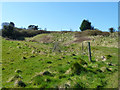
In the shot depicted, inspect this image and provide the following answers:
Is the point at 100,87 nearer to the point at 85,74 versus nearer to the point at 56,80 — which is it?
the point at 85,74

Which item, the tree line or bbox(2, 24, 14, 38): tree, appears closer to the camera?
bbox(2, 24, 14, 38): tree

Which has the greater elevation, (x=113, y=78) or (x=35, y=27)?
(x=35, y=27)

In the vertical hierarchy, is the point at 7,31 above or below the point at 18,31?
below

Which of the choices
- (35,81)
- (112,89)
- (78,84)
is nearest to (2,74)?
(35,81)

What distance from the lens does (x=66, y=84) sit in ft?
34.5

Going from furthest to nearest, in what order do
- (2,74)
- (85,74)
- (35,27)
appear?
(35,27) → (2,74) → (85,74)

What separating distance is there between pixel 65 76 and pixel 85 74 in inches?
88.9

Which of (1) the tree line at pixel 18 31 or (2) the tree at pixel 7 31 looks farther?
(1) the tree line at pixel 18 31

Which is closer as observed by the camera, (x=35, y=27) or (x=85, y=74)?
(x=85, y=74)

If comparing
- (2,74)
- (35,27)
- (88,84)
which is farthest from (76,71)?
(35,27)

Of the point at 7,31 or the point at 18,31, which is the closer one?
the point at 7,31

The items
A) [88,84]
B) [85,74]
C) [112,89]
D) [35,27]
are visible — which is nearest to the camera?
[112,89]

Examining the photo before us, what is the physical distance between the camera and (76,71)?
1348cm

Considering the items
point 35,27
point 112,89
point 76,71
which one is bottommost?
point 112,89
